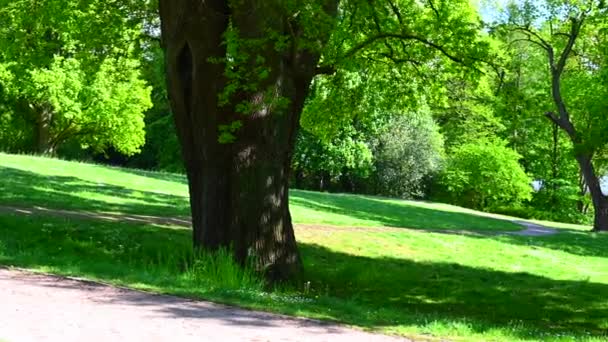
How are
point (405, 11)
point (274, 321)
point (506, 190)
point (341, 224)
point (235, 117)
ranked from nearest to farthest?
point (274, 321) → point (235, 117) → point (405, 11) → point (341, 224) → point (506, 190)

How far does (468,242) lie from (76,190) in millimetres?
12833

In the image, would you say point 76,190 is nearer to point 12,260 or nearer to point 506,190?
point 12,260

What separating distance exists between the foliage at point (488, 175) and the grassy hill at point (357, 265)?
79.6 feet

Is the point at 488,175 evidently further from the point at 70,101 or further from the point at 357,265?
the point at 357,265

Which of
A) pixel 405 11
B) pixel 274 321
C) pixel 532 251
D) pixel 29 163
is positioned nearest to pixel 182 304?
pixel 274 321

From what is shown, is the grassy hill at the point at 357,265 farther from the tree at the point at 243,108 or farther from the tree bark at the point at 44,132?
the tree bark at the point at 44,132

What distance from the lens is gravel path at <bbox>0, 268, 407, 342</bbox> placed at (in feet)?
19.9

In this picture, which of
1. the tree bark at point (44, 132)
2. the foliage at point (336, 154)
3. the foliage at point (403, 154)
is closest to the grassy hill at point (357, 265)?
the tree bark at point (44, 132)

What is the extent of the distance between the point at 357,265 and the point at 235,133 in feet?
17.8

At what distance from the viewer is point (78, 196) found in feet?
69.2

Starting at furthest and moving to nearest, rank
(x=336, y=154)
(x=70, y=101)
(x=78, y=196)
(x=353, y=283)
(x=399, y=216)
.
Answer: (x=336, y=154) < (x=70, y=101) < (x=399, y=216) < (x=78, y=196) < (x=353, y=283)

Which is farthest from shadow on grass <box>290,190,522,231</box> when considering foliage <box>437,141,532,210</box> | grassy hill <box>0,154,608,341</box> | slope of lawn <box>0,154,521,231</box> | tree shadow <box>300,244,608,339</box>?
foliage <box>437,141,532,210</box>

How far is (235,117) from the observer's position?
12.8 meters

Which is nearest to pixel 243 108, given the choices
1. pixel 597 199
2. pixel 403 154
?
pixel 597 199
